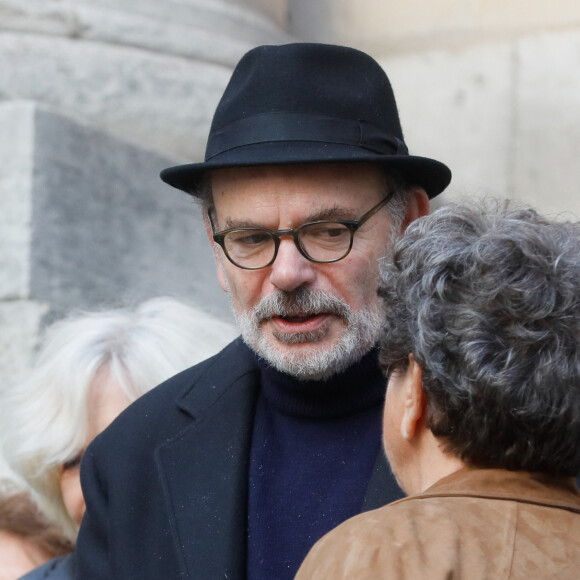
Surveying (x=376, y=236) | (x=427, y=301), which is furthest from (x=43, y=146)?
(x=427, y=301)

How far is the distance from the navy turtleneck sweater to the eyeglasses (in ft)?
0.80

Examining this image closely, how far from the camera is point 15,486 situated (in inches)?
121

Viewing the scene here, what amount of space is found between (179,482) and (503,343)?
1057 millimetres

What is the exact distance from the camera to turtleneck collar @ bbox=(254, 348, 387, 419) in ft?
7.79

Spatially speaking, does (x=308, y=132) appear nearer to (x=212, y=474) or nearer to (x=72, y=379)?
(x=212, y=474)

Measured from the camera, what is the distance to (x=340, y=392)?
2391 mm

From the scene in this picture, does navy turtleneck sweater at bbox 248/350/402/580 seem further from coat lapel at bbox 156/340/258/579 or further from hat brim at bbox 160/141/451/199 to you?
hat brim at bbox 160/141/451/199

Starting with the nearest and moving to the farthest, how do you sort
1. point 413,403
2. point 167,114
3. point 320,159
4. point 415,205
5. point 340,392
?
point 413,403 → point 320,159 → point 340,392 → point 415,205 → point 167,114

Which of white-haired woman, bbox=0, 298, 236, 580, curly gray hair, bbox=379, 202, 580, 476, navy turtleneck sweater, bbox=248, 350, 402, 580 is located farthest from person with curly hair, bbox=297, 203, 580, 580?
white-haired woman, bbox=0, 298, 236, 580

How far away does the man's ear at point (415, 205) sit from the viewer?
8.11ft

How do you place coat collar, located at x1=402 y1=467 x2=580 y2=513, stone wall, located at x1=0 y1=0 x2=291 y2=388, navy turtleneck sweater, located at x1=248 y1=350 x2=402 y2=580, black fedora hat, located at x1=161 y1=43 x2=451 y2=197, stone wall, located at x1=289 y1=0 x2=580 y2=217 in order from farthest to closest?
stone wall, located at x1=289 y1=0 x2=580 y2=217
stone wall, located at x1=0 y1=0 x2=291 y2=388
black fedora hat, located at x1=161 y1=43 x2=451 y2=197
navy turtleneck sweater, located at x1=248 y1=350 x2=402 y2=580
coat collar, located at x1=402 y1=467 x2=580 y2=513

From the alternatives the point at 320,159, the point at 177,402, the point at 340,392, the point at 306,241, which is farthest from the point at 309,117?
the point at 177,402

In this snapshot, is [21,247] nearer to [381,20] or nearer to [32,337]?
[32,337]

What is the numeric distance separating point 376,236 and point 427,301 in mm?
759
